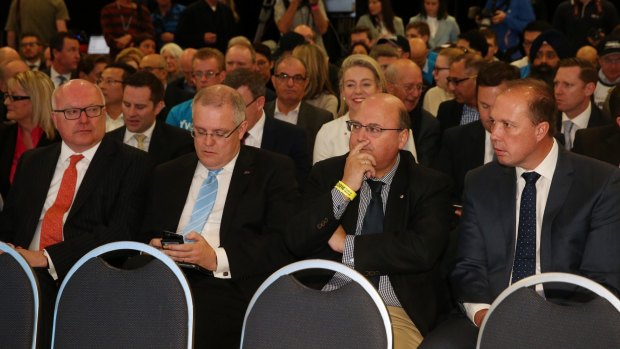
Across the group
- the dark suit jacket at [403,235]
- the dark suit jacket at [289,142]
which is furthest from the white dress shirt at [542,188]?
the dark suit jacket at [289,142]

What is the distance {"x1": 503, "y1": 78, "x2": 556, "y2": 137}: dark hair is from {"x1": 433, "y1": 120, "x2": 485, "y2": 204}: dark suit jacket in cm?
155

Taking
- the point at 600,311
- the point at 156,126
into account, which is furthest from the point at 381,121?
the point at 156,126

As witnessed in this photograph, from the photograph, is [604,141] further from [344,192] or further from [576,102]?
[344,192]

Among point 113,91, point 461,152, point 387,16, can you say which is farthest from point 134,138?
point 387,16

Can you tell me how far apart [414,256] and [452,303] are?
519mm

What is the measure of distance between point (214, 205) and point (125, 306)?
1.22 m

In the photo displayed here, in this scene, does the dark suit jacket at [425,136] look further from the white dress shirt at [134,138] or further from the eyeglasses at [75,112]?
the eyeglasses at [75,112]

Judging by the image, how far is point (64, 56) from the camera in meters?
9.80

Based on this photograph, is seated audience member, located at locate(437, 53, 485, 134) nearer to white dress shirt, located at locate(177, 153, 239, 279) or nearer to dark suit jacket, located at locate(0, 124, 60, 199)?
white dress shirt, located at locate(177, 153, 239, 279)

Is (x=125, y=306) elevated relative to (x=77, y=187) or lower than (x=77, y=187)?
lower

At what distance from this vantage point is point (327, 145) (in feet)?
18.8

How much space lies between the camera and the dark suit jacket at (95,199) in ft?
15.3

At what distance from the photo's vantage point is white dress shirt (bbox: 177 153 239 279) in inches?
173

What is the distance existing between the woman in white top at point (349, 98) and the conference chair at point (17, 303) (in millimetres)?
2576
